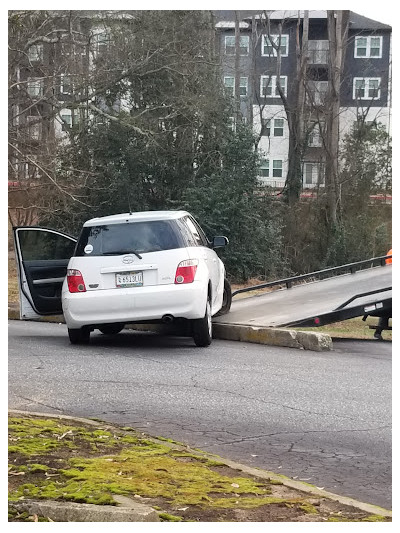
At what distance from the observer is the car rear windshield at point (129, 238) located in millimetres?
8430

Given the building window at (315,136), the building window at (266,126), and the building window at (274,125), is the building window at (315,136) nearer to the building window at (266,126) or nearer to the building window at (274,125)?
A: the building window at (274,125)

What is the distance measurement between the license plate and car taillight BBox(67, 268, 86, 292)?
1.19ft

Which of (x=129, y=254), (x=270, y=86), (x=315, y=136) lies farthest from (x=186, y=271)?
(x=315, y=136)

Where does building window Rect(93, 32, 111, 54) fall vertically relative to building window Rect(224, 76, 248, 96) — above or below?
above

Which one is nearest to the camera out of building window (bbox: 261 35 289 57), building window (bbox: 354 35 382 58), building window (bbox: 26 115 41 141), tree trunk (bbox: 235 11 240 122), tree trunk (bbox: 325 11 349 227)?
tree trunk (bbox: 235 11 240 122)

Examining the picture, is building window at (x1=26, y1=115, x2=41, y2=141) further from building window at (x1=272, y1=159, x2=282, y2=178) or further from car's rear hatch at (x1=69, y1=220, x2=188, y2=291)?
car's rear hatch at (x1=69, y1=220, x2=188, y2=291)

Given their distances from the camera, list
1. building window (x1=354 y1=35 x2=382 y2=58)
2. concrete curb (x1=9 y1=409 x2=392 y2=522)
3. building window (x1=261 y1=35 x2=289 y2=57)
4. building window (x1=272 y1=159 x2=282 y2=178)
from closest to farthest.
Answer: concrete curb (x1=9 y1=409 x2=392 y2=522) → building window (x1=272 y1=159 x2=282 y2=178) → building window (x1=261 y1=35 x2=289 y2=57) → building window (x1=354 y1=35 x2=382 y2=58)

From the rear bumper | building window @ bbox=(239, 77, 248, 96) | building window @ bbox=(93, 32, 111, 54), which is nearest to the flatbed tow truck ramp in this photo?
the rear bumper

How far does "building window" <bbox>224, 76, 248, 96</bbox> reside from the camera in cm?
1150

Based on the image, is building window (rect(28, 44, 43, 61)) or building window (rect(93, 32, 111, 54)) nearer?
building window (rect(28, 44, 43, 61))

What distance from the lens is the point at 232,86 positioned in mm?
11805

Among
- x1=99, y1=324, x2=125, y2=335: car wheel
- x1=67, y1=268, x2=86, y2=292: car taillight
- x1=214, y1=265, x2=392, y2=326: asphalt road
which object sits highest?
x1=67, y1=268, x2=86, y2=292: car taillight

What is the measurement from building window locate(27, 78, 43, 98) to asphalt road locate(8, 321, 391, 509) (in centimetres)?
355

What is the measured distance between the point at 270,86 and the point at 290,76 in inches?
11.2
